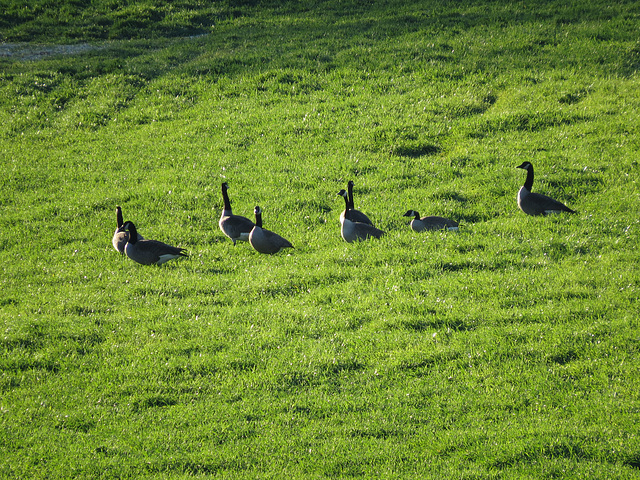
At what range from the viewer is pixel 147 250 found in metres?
13.2

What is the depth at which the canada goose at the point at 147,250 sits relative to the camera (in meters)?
13.2

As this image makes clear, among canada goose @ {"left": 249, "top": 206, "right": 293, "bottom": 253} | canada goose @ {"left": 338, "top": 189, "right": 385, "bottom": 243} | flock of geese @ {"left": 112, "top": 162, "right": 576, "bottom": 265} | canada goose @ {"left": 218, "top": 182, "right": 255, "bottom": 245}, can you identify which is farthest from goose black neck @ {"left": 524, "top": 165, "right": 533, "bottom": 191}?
canada goose @ {"left": 218, "top": 182, "right": 255, "bottom": 245}

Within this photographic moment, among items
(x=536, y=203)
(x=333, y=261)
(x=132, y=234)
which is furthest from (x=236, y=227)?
(x=536, y=203)

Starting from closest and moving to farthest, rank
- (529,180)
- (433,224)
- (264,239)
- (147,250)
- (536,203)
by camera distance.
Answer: (147,250)
(264,239)
(433,224)
(536,203)
(529,180)

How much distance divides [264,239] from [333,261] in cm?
167

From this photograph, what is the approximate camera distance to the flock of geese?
13.3 m

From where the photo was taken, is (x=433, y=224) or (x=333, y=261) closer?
(x=333, y=261)

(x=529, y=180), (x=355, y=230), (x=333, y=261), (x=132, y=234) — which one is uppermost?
(x=529, y=180)

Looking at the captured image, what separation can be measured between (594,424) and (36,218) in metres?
14.8

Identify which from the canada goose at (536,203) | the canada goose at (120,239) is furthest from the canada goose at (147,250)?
the canada goose at (536,203)

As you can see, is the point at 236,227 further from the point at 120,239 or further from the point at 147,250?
the point at 120,239

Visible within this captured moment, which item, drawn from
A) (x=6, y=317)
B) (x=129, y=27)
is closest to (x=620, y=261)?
(x=6, y=317)

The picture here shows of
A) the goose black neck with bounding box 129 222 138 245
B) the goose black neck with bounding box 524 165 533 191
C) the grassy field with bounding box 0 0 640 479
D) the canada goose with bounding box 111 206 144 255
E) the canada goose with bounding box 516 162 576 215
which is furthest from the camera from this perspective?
the goose black neck with bounding box 524 165 533 191

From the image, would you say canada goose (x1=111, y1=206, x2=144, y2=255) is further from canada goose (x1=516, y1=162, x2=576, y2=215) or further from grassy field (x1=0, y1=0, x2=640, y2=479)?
canada goose (x1=516, y1=162, x2=576, y2=215)
